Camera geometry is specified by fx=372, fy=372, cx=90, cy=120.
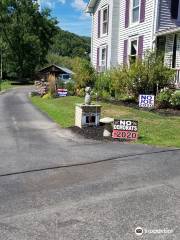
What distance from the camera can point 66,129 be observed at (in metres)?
11.9

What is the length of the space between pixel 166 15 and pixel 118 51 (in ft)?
17.4

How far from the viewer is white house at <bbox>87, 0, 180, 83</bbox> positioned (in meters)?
19.9

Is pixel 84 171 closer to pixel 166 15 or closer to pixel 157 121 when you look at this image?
pixel 157 121

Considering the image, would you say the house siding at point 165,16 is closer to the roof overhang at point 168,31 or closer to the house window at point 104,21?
the roof overhang at point 168,31

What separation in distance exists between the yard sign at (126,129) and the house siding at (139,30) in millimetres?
11544

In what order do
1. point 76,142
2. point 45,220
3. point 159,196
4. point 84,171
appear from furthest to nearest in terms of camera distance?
point 76,142 → point 84,171 → point 159,196 → point 45,220

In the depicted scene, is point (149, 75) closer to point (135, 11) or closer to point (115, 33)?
point (135, 11)

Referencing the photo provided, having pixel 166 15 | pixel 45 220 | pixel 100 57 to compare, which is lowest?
pixel 45 220

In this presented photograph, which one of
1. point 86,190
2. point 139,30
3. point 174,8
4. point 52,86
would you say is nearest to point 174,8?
point 174,8

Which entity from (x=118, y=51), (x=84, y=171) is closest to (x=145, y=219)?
(x=84, y=171)

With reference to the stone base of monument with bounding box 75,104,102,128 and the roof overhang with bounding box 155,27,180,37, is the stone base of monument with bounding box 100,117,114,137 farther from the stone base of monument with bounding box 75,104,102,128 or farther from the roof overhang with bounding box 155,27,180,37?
the roof overhang with bounding box 155,27,180,37

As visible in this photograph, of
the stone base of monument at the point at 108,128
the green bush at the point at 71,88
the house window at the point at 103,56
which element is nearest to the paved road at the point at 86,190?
the stone base of monument at the point at 108,128

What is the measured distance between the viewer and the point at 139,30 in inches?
850

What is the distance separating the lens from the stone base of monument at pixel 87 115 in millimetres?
11641
